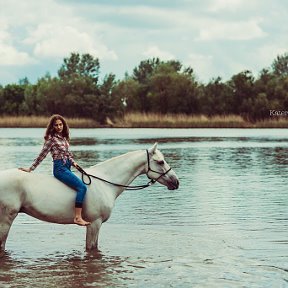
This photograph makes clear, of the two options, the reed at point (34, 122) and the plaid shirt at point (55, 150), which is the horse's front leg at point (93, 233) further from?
the reed at point (34, 122)

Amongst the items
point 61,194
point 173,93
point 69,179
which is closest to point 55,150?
point 69,179

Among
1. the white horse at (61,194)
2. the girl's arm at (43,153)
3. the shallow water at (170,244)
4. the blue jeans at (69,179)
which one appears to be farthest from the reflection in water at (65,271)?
the girl's arm at (43,153)

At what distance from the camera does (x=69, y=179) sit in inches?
339

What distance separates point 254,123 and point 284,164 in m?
Answer: 42.5

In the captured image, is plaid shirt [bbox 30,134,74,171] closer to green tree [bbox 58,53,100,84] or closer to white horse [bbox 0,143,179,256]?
white horse [bbox 0,143,179,256]

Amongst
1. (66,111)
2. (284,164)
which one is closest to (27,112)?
(66,111)

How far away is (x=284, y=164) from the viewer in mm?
23984

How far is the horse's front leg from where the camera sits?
344 inches

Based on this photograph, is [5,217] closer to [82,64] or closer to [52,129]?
[52,129]

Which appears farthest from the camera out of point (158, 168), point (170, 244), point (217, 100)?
point (217, 100)

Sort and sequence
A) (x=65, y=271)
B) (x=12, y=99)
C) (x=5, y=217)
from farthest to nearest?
(x=12, y=99) < (x=5, y=217) < (x=65, y=271)

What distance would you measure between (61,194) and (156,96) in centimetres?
7085

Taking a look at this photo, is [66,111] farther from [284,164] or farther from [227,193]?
[227,193]

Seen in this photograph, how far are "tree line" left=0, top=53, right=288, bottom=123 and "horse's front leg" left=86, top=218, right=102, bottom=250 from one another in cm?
5958
